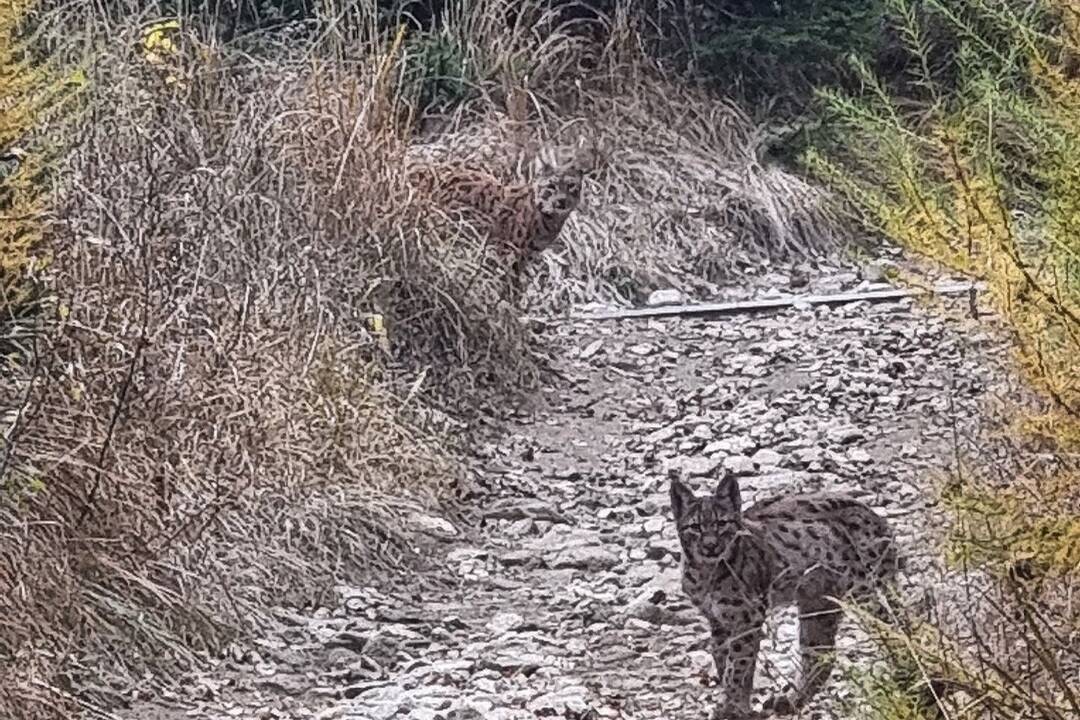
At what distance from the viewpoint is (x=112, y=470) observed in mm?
5422

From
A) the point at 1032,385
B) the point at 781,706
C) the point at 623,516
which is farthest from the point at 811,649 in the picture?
the point at 623,516

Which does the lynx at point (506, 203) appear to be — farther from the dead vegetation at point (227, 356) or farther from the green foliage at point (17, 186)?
the green foliage at point (17, 186)

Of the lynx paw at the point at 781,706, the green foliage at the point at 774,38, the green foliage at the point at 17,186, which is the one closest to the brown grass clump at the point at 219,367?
the green foliage at the point at 17,186

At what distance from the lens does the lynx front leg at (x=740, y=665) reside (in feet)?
15.4

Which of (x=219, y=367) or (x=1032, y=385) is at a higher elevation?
(x=1032, y=385)

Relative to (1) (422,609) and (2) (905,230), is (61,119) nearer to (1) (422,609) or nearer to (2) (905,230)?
(1) (422,609)

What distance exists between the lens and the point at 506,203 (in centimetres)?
905

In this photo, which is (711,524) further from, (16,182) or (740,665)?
(16,182)

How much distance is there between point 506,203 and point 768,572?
180 inches

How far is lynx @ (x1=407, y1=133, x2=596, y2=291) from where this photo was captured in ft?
29.3

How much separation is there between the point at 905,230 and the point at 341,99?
199 inches

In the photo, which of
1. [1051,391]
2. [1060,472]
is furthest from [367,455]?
[1051,391]

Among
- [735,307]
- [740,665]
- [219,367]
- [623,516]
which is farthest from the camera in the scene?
[735,307]

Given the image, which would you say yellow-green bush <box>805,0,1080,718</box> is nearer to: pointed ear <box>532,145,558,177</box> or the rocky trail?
the rocky trail
